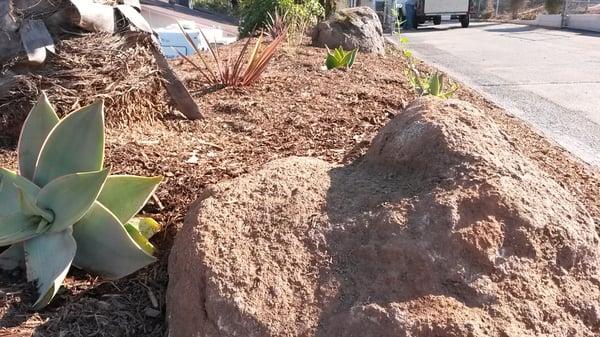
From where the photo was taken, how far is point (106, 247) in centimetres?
220

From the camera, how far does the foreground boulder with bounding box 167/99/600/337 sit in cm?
175

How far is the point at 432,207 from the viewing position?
77.1 inches

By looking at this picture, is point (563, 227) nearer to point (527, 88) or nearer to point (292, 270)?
point (292, 270)

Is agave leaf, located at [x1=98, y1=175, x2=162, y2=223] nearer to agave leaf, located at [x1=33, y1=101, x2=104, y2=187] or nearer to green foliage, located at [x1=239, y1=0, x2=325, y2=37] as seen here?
agave leaf, located at [x1=33, y1=101, x2=104, y2=187]

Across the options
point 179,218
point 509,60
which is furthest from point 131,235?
point 509,60

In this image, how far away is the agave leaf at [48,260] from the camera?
6.67ft

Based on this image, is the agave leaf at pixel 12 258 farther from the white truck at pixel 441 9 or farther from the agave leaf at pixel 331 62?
the white truck at pixel 441 9

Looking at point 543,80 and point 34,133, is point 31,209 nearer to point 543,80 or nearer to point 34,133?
point 34,133

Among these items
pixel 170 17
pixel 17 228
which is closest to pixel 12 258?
pixel 17 228

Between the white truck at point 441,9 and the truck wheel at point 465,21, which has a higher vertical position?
the white truck at point 441,9

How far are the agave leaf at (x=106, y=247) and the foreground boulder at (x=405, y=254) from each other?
0.16 m

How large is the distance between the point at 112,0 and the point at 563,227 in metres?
3.01

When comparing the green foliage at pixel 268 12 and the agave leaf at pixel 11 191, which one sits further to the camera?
the green foliage at pixel 268 12

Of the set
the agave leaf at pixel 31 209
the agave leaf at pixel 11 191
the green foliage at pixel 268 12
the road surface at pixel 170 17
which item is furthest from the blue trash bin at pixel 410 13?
the agave leaf at pixel 31 209
